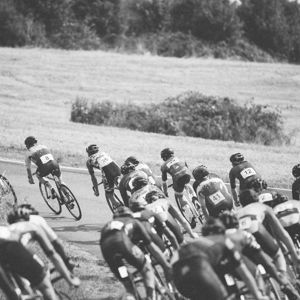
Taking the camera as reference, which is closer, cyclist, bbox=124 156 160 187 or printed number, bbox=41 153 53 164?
cyclist, bbox=124 156 160 187

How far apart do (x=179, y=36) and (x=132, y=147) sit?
32.7 meters

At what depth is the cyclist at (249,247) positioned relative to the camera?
6.78 meters

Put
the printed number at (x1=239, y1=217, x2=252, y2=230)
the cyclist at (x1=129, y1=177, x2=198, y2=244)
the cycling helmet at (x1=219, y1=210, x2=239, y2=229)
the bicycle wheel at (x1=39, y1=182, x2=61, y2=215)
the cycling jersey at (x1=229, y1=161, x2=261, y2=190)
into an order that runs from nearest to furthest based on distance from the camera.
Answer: the cycling helmet at (x1=219, y1=210, x2=239, y2=229)
the printed number at (x1=239, y1=217, x2=252, y2=230)
the cyclist at (x1=129, y1=177, x2=198, y2=244)
the cycling jersey at (x1=229, y1=161, x2=261, y2=190)
the bicycle wheel at (x1=39, y1=182, x2=61, y2=215)

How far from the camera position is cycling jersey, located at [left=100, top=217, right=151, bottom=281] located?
23.7ft

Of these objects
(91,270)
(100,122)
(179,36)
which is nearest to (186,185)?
(91,270)

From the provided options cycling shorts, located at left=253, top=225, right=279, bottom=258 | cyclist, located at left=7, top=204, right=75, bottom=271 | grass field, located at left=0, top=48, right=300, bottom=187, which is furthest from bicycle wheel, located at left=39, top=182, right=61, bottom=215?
cycling shorts, located at left=253, top=225, right=279, bottom=258

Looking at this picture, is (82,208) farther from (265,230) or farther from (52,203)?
(265,230)

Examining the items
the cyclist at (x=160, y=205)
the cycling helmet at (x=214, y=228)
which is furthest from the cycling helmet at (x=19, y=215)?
the cycling helmet at (x=214, y=228)

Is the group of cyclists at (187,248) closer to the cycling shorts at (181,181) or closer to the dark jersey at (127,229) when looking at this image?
the dark jersey at (127,229)

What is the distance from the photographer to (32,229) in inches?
276

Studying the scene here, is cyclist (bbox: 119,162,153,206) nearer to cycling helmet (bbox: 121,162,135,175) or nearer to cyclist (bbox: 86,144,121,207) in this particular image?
cycling helmet (bbox: 121,162,135,175)

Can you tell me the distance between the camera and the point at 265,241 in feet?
24.9

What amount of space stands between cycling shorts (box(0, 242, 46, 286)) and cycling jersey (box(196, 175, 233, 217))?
4.43 meters

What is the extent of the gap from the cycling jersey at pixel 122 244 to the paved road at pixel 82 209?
4078 millimetres
